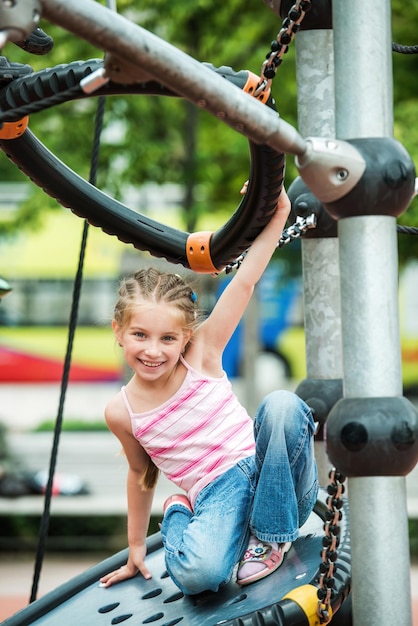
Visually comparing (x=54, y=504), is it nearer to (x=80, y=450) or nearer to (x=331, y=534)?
(x=80, y=450)

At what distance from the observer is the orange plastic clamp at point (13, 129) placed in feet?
6.57

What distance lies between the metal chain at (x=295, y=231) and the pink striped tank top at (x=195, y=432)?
9.1 inches

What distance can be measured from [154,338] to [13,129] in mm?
518

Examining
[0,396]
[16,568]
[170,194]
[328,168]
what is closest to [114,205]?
[328,168]

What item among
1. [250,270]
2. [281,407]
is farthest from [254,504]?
[250,270]

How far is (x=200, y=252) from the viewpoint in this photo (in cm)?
200

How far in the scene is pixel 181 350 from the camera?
6.66 ft

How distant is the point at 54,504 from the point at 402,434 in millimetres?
6366

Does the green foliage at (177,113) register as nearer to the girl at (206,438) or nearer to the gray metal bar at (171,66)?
the girl at (206,438)

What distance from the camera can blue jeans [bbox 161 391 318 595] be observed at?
1.82 metres

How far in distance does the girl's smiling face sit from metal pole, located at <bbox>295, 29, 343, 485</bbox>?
0.33 meters

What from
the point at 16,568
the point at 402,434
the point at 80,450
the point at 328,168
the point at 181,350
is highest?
the point at 328,168

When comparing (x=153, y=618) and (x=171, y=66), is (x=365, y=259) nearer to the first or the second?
(x=171, y=66)

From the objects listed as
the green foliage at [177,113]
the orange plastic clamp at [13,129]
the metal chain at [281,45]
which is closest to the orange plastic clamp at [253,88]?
the metal chain at [281,45]
